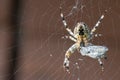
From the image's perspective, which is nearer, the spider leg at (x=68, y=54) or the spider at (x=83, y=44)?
the spider at (x=83, y=44)

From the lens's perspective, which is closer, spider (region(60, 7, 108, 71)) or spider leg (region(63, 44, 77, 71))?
spider (region(60, 7, 108, 71))

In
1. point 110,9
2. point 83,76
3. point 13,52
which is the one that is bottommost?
point 83,76

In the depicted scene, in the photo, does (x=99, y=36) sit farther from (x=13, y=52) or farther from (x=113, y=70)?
(x=13, y=52)

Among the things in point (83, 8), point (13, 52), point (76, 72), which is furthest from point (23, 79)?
point (83, 8)

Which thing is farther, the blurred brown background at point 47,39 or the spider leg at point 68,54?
the spider leg at point 68,54
